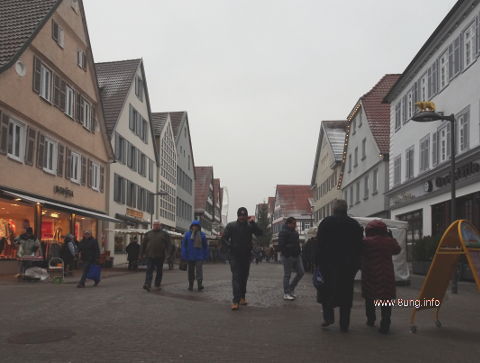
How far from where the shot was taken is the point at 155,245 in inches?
591

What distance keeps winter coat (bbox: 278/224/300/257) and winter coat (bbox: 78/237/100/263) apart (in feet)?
19.3

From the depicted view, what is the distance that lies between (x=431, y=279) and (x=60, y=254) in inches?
687

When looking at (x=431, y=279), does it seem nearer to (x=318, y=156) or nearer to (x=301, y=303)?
(x=301, y=303)

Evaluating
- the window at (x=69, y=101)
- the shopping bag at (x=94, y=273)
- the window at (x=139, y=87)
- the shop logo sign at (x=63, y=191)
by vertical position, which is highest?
the window at (x=139, y=87)

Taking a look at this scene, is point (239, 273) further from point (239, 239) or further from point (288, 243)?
point (288, 243)

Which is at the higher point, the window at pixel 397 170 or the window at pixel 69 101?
the window at pixel 69 101

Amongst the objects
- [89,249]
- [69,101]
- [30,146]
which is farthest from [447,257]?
[69,101]

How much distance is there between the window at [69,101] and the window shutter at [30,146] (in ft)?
13.3

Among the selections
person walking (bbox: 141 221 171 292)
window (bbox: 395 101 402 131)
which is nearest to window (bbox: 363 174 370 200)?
window (bbox: 395 101 402 131)

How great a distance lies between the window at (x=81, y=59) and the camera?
30867 mm

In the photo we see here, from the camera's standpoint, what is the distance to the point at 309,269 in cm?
3094

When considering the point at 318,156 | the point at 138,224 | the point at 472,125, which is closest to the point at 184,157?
the point at 318,156

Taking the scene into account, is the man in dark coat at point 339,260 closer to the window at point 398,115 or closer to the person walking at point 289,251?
the person walking at point 289,251

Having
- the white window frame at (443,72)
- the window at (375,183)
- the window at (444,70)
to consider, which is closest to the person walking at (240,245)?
the white window frame at (443,72)
